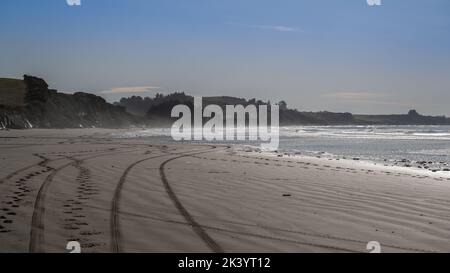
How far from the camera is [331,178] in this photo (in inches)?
565

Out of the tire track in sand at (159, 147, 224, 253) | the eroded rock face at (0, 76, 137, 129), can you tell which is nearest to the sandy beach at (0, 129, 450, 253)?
the tire track in sand at (159, 147, 224, 253)

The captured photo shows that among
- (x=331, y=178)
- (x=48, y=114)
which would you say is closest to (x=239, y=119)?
(x=48, y=114)

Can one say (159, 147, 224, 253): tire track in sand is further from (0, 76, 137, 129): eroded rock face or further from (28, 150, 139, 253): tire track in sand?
(0, 76, 137, 129): eroded rock face

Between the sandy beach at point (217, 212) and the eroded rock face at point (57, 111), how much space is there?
61.6 metres

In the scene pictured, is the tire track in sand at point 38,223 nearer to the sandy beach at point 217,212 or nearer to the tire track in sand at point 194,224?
the sandy beach at point 217,212

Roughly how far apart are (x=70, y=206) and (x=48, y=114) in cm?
8570

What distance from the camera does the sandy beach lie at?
6.56m

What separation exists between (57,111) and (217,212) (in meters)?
92.5

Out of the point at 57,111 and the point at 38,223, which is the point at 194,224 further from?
the point at 57,111

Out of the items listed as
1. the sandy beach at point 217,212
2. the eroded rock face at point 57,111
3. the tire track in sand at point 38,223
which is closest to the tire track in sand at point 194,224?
the sandy beach at point 217,212

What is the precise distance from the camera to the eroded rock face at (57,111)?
75238mm

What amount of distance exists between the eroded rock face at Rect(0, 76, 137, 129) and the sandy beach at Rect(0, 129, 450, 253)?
6157cm

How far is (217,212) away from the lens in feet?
28.4
